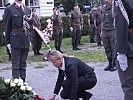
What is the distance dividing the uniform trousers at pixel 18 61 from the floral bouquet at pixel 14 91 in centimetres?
242

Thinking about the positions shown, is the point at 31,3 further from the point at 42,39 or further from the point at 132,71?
the point at 132,71

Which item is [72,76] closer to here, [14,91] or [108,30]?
[14,91]

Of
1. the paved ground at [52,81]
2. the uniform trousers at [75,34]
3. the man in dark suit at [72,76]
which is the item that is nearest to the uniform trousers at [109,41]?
the paved ground at [52,81]

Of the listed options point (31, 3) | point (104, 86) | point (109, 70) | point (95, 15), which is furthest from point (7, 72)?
point (31, 3)

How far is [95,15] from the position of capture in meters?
17.2

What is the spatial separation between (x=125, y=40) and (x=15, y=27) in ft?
11.7

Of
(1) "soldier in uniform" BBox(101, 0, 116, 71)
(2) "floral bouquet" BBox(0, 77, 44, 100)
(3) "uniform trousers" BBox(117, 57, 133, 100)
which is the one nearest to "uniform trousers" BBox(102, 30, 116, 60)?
(1) "soldier in uniform" BBox(101, 0, 116, 71)

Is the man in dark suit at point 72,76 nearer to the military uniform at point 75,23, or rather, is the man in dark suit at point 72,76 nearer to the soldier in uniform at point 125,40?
the soldier in uniform at point 125,40

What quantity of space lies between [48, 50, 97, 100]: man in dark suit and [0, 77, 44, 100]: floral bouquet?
2.51ft

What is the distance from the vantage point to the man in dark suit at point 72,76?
5684 millimetres

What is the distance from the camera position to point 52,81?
8.86m

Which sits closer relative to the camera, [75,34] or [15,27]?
[15,27]

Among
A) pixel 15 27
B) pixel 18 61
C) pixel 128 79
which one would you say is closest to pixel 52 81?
pixel 18 61

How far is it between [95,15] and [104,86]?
9426 mm
